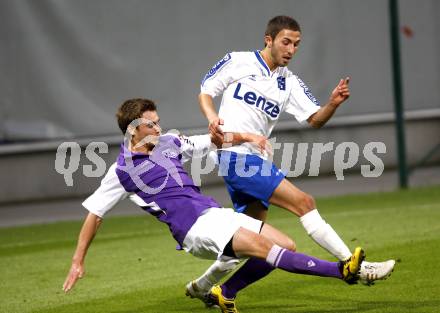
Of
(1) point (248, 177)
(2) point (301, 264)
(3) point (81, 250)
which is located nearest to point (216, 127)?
(1) point (248, 177)

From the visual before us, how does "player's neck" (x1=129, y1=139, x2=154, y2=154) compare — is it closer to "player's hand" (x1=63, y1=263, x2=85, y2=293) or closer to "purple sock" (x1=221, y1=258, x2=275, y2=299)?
"player's hand" (x1=63, y1=263, x2=85, y2=293)

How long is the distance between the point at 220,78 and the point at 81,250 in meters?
1.66

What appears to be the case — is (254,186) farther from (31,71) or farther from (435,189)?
(31,71)

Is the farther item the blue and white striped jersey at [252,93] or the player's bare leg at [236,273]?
the blue and white striped jersey at [252,93]

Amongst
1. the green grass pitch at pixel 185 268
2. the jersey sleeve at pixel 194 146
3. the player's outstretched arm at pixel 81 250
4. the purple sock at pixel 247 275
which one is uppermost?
the jersey sleeve at pixel 194 146

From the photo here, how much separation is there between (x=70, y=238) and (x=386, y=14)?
7.42 metres

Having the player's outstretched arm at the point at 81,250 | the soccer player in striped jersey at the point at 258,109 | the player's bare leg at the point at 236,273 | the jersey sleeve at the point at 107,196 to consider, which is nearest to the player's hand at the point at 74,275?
the player's outstretched arm at the point at 81,250

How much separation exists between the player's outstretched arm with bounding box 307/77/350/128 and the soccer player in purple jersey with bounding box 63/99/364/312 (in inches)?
22.2

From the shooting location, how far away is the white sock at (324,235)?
271 inches

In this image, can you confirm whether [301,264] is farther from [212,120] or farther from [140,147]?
[140,147]

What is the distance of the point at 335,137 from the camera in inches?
674

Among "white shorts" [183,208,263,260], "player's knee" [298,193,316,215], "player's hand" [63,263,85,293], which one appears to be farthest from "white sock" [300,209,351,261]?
"player's hand" [63,263,85,293]

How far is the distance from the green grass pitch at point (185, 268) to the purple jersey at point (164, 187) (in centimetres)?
108

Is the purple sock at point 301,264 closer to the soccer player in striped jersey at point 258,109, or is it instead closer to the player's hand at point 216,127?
the soccer player in striped jersey at point 258,109
